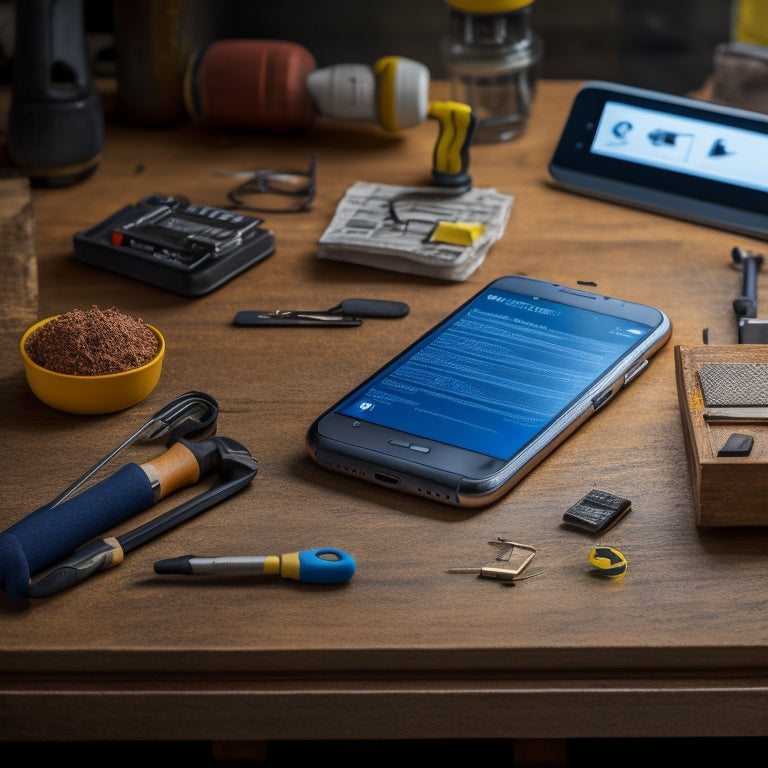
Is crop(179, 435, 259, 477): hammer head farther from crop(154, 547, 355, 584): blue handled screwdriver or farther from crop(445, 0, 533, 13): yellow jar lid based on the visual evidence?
crop(445, 0, 533, 13): yellow jar lid

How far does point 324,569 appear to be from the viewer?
0.69 m

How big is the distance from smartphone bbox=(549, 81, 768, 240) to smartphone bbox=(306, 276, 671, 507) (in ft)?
0.86

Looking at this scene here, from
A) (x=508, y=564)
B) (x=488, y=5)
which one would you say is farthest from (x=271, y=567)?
(x=488, y=5)

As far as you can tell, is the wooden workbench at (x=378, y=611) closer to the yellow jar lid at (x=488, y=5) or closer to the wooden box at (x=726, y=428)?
the wooden box at (x=726, y=428)

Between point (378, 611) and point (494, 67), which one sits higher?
point (494, 67)

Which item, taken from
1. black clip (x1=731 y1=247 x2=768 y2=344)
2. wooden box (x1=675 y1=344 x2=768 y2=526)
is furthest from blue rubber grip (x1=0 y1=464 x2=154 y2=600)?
black clip (x1=731 y1=247 x2=768 y2=344)

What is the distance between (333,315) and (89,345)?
0.23 meters

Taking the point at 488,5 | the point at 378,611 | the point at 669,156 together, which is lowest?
the point at 378,611

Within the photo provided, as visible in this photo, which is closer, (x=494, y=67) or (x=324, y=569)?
(x=324, y=569)

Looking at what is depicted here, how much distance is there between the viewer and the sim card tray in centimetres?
69

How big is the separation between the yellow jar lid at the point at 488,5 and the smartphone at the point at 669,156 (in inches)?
6.7

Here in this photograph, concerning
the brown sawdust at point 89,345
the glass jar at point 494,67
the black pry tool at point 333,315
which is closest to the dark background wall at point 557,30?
the glass jar at point 494,67

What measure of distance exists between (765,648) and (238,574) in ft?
1.01

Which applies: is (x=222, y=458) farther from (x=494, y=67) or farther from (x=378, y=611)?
(x=494, y=67)
